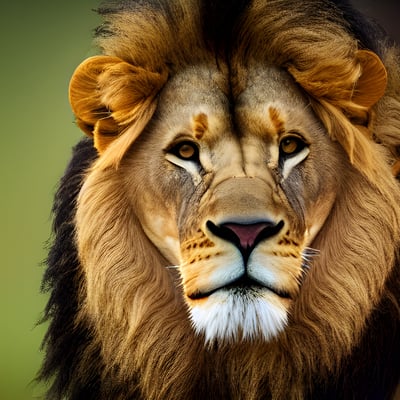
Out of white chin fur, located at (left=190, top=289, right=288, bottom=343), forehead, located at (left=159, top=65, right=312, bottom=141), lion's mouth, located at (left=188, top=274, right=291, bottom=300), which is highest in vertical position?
forehead, located at (left=159, top=65, right=312, bottom=141)

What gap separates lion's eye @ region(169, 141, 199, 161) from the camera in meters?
2.79

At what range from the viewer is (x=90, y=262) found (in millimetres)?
2871

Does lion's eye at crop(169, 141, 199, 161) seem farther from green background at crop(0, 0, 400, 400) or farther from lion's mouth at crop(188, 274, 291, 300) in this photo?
green background at crop(0, 0, 400, 400)

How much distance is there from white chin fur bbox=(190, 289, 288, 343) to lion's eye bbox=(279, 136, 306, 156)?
1.44ft

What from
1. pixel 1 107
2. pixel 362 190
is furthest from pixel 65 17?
Result: pixel 362 190

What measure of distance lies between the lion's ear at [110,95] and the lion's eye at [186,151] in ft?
0.40

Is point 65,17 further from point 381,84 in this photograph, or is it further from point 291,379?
point 291,379

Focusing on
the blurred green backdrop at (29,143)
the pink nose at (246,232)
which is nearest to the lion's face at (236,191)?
the pink nose at (246,232)

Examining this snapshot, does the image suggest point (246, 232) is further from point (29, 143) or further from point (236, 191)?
point (29, 143)

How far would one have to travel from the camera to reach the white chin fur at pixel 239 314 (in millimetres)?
2621

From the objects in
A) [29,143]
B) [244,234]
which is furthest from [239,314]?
[29,143]

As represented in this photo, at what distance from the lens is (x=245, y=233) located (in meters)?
2.61

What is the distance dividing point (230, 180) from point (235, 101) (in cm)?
25

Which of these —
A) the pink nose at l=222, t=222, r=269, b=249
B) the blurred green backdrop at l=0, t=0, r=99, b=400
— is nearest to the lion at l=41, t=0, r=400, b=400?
the pink nose at l=222, t=222, r=269, b=249
